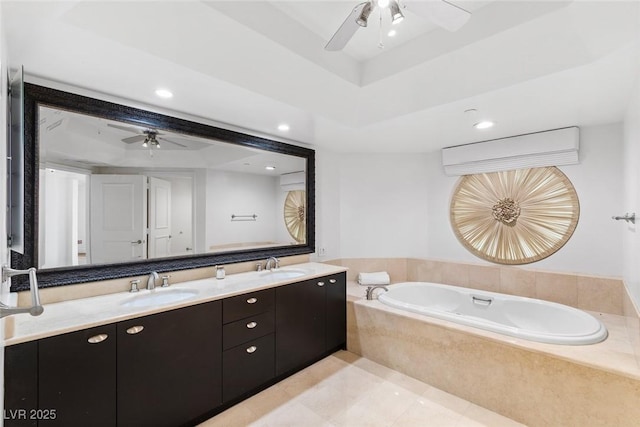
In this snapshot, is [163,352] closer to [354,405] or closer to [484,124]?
[354,405]

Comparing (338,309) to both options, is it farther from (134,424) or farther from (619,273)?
(619,273)

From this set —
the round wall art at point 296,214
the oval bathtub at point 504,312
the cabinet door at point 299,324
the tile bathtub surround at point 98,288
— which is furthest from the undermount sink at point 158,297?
the oval bathtub at point 504,312

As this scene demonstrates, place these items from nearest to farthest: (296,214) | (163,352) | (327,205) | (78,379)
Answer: (78,379), (163,352), (296,214), (327,205)

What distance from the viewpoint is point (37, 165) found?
5.56 ft

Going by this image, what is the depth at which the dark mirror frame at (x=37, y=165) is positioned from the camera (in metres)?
1.66

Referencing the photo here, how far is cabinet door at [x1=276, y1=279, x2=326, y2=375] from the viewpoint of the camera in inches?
91.4

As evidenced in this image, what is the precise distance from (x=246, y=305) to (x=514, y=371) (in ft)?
6.12

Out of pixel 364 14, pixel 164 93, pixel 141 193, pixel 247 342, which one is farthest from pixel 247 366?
pixel 364 14

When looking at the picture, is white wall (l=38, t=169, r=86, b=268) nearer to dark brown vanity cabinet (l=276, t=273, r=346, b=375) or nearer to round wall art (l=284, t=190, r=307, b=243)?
dark brown vanity cabinet (l=276, t=273, r=346, b=375)

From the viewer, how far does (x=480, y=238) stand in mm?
3338

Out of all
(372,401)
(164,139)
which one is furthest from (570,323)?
(164,139)

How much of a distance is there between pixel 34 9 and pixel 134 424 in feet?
6.62

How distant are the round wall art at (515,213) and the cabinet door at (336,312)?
168cm

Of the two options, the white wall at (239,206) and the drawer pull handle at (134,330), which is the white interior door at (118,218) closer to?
the white wall at (239,206)
